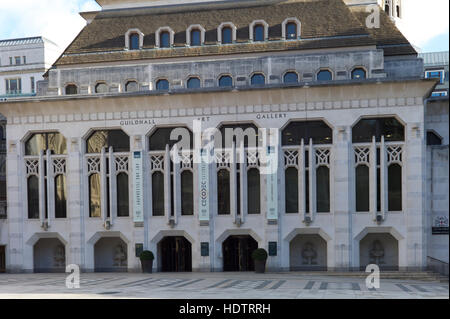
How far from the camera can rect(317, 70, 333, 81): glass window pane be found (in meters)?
39.2

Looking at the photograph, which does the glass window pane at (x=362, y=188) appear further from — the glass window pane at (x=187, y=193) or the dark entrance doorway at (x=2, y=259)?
the dark entrance doorway at (x=2, y=259)

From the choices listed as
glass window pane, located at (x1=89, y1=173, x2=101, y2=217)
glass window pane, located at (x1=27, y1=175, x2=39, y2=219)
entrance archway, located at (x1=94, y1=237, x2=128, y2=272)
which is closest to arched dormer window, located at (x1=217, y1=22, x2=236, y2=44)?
glass window pane, located at (x1=89, y1=173, x2=101, y2=217)

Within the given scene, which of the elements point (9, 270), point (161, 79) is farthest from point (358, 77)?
point (9, 270)

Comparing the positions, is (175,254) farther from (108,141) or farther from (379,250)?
(379,250)

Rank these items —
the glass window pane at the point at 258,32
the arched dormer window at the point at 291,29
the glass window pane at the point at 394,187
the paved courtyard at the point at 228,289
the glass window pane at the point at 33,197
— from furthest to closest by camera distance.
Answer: the glass window pane at the point at 258,32, the arched dormer window at the point at 291,29, the glass window pane at the point at 33,197, the glass window pane at the point at 394,187, the paved courtyard at the point at 228,289

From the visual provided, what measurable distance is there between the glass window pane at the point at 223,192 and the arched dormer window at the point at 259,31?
33.9 ft

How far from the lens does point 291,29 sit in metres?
41.2

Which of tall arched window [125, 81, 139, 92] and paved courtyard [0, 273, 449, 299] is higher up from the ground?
→ tall arched window [125, 81, 139, 92]

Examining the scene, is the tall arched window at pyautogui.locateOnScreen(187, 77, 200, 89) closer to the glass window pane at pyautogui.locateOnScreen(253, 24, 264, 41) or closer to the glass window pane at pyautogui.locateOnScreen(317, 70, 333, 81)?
the glass window pane at pyautogui.locateOnScreen(253, 24, 264, 41)

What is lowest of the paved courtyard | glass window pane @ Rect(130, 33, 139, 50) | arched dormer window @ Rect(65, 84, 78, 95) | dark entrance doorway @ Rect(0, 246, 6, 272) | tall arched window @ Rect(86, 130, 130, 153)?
dark entrance doorway @ Rect(0, 246, 6, 272)

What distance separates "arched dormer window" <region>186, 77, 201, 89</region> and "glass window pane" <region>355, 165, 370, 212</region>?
12.8 m

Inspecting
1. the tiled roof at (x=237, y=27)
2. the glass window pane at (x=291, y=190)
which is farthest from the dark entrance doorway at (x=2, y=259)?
the glass window pane at (x=291, y=190)

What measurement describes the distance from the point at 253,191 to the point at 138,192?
7.90 metres

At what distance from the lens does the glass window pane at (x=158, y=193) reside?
39.2 metres
